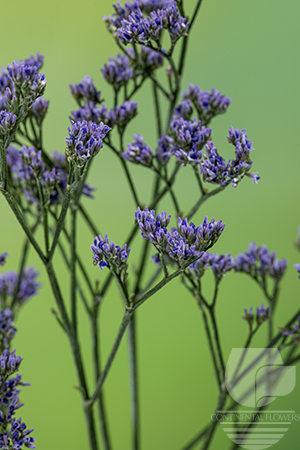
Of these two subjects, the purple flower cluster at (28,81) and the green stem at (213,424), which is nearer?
the purple flower cluster at (28,81)

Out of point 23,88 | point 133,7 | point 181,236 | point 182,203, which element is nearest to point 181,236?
point 181,236

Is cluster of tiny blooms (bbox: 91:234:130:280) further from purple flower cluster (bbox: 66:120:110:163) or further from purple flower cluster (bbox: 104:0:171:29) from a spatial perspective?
purple flower cluster (bbox: 104:0:171:29)

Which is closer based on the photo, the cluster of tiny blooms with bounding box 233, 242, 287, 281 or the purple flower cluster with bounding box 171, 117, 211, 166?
the purple flower cluster with bounding box 171, 117, 211, 166

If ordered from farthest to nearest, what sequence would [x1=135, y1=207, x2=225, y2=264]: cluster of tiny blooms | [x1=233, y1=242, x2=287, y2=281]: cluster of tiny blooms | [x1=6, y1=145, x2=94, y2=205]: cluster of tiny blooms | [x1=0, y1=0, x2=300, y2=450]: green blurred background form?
[x1=0, y1=0, x2=300, y2=450]: green blurred background, [x1=233, y1=242, x2=287, y2=281]: cluster of tiny blooms, [x1=6, y1=145, x2=94, y2=205]: cluster of tiny blooms, [x1=135, y1=207, x2=225, y2=264]: cluster of tiny blooms

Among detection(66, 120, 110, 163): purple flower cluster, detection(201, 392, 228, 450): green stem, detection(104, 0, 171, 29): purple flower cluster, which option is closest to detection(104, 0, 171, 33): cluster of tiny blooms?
detection(104, 0, 171, 29): purple flower cluster

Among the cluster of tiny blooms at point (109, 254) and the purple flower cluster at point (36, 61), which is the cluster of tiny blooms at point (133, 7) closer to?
the purple flower cluster at point (36, 61)

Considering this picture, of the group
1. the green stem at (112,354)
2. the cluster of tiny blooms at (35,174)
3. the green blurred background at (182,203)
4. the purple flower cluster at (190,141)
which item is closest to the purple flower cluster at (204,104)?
the purple flower cluster at (190,141)

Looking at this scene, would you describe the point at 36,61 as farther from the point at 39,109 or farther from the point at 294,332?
the point at 294,332
